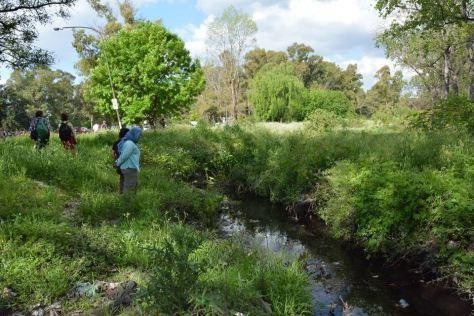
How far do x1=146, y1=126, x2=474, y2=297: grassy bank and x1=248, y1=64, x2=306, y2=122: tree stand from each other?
25703 mm

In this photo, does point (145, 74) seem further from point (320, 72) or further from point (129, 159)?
point (320, 72)

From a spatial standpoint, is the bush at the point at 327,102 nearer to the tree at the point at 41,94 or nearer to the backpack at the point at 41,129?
the backpack at the point at 41,129

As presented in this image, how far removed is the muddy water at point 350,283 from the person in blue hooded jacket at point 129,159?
2581 mm

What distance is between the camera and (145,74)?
2611 centimetres

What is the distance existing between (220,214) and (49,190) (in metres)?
4.61

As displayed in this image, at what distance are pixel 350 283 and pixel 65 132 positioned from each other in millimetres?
10483

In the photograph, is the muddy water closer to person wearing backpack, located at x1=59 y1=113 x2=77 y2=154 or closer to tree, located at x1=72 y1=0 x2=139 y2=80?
person wearing backpack, located at x1=59 y1=113 x2=77 y2=154

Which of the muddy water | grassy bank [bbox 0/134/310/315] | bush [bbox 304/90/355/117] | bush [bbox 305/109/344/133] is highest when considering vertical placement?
bush [bbox 304/90/355/117]

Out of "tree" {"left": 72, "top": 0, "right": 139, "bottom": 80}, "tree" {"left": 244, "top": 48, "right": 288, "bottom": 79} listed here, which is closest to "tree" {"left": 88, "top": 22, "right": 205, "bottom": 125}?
"tree" {"left": 72, "top": 0, "right": 139, "bottom": 80}

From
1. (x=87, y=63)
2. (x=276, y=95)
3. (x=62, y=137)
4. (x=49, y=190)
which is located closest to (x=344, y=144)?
(x=49, y=190)

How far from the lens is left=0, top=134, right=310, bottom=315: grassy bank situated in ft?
13.3

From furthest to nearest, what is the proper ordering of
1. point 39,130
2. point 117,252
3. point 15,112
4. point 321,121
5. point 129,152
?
point 15,112 < point 321,121 < point 39,130 < point 129,152 < point 117,252

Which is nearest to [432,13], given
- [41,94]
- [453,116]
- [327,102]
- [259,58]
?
[453,116]

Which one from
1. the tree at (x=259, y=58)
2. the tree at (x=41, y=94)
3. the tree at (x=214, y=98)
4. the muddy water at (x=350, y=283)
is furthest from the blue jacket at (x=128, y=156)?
the tree at (x=41, y=94)
